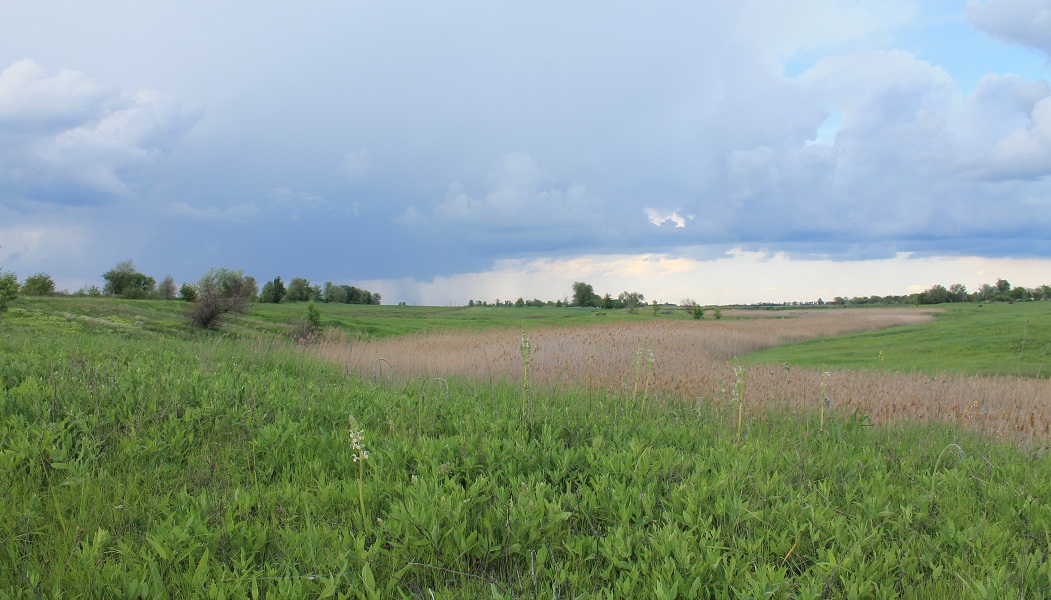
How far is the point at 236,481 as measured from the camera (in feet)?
15.2

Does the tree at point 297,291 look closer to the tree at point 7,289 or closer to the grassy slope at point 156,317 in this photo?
the grassy slope at point 156,317

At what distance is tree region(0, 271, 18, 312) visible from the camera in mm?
21677

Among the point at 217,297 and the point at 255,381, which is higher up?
the point at 217,297

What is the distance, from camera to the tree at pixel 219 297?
26.4 metres

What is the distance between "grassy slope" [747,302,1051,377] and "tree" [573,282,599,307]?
56.6 meters

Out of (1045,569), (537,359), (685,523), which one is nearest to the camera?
(1045,569)

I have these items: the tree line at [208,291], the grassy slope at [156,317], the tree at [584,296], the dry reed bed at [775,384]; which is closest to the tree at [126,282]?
the tree line at [208,291]

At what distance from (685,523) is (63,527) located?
4247 millimetres

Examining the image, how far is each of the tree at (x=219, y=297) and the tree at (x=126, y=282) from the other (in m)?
18.6

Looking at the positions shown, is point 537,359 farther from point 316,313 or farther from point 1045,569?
point 316,313

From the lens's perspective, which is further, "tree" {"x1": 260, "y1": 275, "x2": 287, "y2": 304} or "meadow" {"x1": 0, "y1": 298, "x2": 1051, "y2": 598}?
"tree" {"x1": 260, "y1": 275, "x2": 287, "y2": 304}

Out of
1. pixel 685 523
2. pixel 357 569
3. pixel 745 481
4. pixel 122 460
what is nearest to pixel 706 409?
pixel 745 481

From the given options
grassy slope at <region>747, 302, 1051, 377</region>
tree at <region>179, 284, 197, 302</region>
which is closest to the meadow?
grassy slope at <region>747, 302, 1051, 377</region>

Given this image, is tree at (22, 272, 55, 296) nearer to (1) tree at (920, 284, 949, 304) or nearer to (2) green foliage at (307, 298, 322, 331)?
(2) green foliage at (307, 298, 322, 331)
